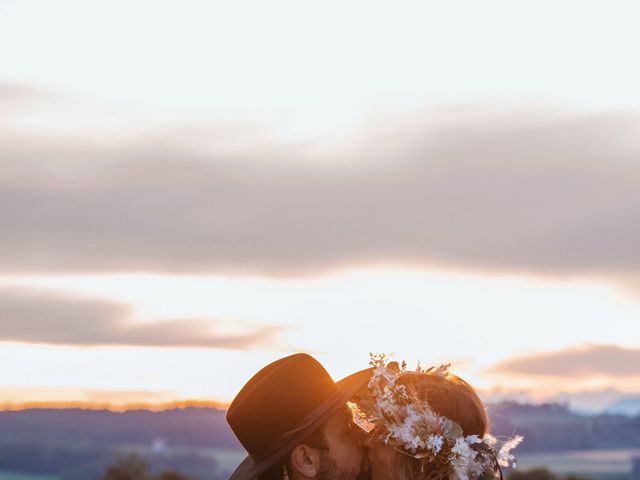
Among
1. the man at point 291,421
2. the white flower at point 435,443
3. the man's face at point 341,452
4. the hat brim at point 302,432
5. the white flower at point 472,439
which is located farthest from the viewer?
the white flower at point 472,439

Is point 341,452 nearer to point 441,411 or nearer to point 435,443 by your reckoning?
point 435,443

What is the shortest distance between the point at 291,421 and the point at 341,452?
534 millimetres

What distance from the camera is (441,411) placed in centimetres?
1016

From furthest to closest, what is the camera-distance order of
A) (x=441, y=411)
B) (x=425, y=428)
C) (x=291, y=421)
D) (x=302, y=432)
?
(x=441, y=411), (x=425, y=428), (x=291, y=421), (x=302, y=432)

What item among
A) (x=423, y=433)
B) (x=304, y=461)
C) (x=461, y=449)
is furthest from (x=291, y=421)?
(x=461, y=449)

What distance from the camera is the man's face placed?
32.1 ft

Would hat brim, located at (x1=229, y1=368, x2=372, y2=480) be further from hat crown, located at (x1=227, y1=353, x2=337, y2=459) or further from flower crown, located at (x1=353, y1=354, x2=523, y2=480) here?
flower crown, located at (x1=353, y1=354, x2=523, y2=480)

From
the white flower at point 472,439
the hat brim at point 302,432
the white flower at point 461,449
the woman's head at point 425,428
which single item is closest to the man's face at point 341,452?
the woman's head at point 425,428

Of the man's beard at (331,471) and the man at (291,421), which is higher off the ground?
the man at (291,421)

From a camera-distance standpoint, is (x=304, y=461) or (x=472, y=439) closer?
(x=304, y=461)

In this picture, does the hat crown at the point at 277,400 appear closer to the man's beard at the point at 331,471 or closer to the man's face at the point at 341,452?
the man's face at the point at 341,452

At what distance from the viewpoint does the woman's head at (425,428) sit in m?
9.99

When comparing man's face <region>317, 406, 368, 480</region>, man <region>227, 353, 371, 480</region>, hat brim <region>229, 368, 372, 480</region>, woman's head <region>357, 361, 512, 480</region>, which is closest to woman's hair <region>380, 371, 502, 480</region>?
woman's head <region>357, 361, 512, 480</region>

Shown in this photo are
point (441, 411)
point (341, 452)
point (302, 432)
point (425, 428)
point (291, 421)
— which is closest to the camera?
point (302, 432)
